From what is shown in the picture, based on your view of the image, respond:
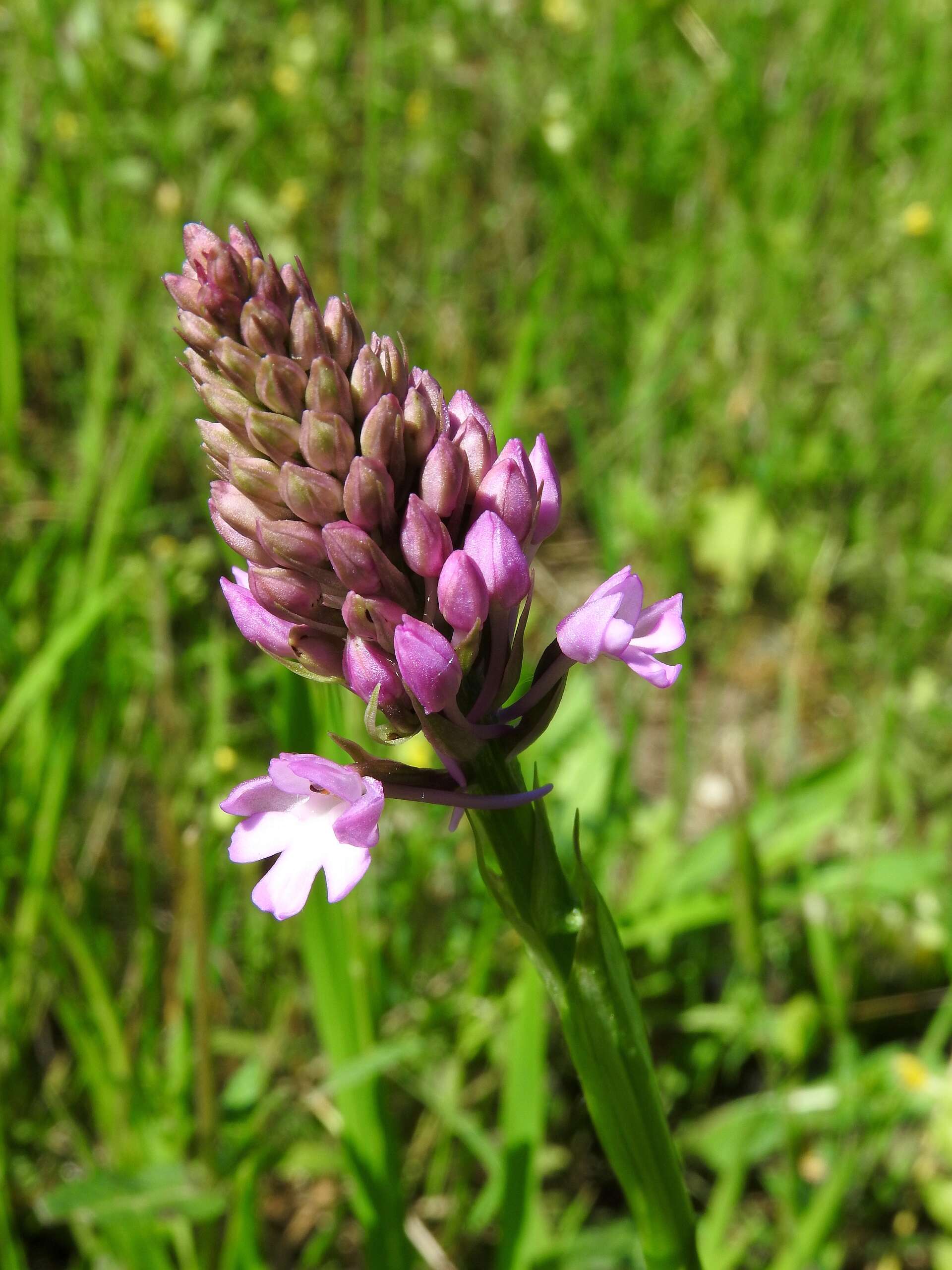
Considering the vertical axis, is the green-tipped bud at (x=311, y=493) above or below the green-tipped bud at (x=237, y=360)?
below

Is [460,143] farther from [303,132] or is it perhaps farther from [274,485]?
[274,485]

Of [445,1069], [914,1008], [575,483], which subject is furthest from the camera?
[575,483]

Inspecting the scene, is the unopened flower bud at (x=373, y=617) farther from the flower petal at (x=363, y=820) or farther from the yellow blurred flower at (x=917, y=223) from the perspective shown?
the yellow blurred flower at (x=917, y=223)

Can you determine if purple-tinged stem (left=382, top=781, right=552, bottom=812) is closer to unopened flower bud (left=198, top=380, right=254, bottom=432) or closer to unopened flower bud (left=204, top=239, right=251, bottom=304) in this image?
unopened flower bud (left=198, top=380, right=254, bottom=432)

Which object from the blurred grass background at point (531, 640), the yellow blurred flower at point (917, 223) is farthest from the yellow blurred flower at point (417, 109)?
the yellow blurred flower at point (917, 223)

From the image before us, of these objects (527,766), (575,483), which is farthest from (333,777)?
(575,483)

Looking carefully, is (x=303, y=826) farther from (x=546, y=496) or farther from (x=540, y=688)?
(x=546, y=496)

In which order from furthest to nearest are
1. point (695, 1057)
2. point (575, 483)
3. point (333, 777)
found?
point (575, 483) → point (695, 1057) → point (333, 777)
